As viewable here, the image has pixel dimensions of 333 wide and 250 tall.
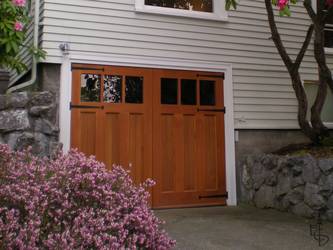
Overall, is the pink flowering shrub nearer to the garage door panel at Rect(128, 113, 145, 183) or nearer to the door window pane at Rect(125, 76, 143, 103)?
the garage door panel at Rect(128, 113, 145, 183)

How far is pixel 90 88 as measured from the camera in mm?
7418

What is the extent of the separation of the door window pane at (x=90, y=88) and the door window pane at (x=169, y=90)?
3.80 feet

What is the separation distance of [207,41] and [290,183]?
9.72 ft

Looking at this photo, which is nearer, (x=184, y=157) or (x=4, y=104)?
(x=4, y=104)

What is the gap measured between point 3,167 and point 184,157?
488 centimetres

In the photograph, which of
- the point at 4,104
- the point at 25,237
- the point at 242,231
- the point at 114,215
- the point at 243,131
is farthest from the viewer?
the point at 243,131

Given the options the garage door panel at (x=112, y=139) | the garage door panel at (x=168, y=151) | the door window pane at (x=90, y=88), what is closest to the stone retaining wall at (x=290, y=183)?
the garage door panel at (x=168, y=151)

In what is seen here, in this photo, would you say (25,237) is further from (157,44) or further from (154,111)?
(157,44)

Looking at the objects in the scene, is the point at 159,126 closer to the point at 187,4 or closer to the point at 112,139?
the point at 112,139

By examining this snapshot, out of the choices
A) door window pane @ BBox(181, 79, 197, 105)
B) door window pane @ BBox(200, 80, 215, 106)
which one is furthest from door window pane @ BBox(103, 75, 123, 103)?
door window pane @ BBox(200, 80, 215, 106)

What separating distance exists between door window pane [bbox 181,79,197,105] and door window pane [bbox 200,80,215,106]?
14 cm

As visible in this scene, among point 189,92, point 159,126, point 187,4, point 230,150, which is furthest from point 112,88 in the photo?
point 230,150

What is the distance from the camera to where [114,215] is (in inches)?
127

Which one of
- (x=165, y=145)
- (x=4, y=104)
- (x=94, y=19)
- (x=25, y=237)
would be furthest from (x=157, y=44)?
(x=25, y=237)
